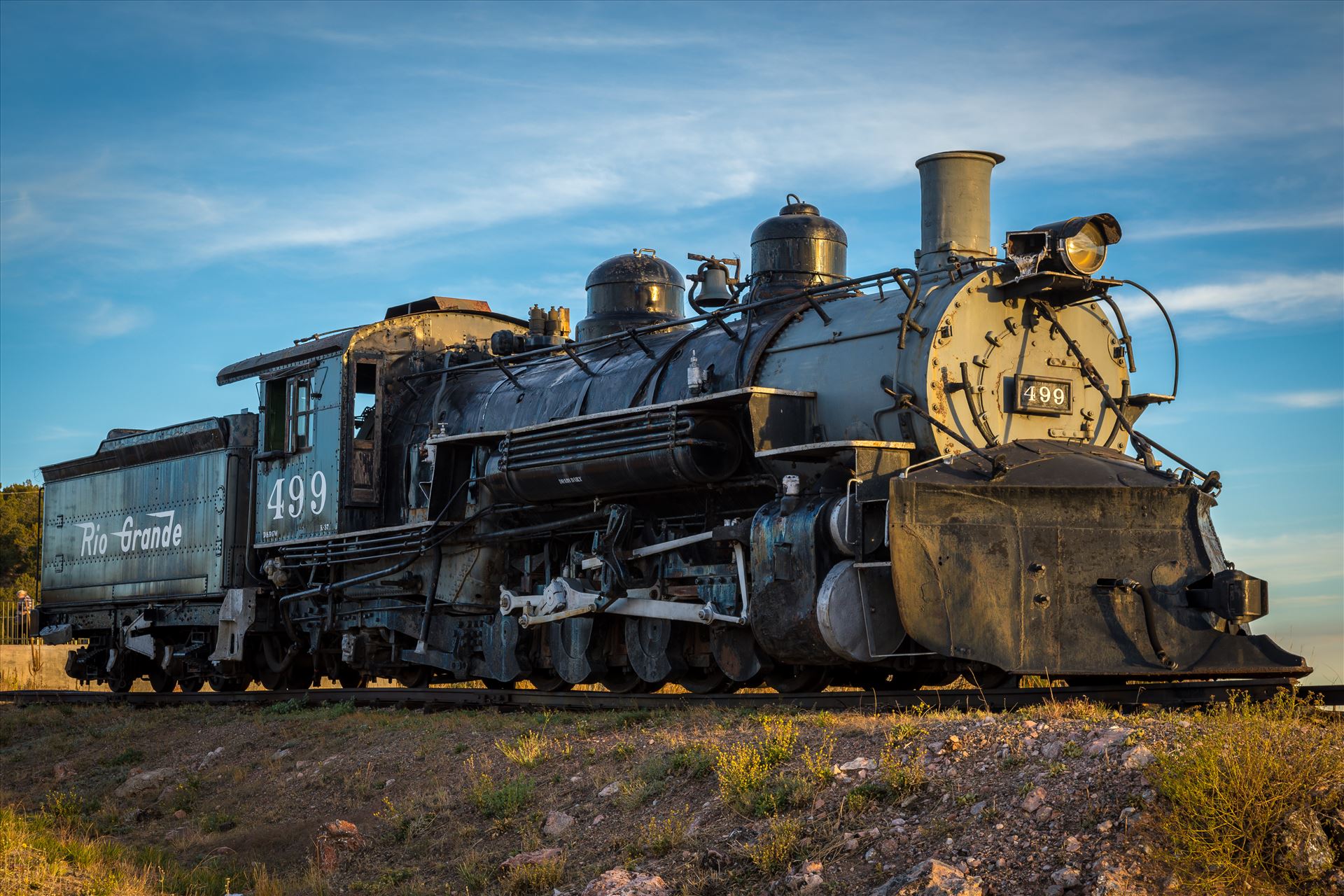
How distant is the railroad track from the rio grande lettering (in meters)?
2.77

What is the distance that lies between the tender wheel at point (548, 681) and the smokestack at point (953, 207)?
521 cm

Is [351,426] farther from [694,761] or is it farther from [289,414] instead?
[694,761]

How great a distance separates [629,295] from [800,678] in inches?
215

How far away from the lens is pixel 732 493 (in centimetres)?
1111

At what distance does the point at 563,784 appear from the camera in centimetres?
836

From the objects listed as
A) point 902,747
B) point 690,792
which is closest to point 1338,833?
point 902,747

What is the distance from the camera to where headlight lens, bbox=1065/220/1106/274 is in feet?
33.4

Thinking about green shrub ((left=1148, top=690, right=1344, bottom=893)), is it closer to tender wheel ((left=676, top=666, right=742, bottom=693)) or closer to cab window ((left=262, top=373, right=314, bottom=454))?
tender wheel ((left=676, top=666, right=742, bottom=693))

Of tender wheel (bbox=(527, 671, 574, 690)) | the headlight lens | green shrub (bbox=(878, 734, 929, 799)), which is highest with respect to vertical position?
the headlight lens

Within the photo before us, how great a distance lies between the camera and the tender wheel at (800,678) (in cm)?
1045

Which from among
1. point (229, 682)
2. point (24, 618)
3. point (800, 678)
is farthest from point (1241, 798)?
point (24, 618)

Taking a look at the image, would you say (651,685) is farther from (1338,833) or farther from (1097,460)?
(1338,833)

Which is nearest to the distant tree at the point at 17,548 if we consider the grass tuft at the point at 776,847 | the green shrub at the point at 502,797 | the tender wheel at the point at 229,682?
the tender wheel at the point at 229,682

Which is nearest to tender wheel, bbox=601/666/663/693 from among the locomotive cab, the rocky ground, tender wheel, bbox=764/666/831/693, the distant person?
the rocky ground
